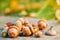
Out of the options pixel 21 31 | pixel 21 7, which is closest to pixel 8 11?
pixel 21 7

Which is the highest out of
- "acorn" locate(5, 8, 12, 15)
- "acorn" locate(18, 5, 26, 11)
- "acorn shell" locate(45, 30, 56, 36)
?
"acorn" locate(18, 5, 26, 11)

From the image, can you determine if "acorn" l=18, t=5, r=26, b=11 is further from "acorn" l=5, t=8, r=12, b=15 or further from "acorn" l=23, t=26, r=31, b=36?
"acorn" l=23, t=26, r=31, b=36

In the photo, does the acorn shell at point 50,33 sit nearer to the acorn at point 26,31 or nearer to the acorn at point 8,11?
the acorn at point 26,31

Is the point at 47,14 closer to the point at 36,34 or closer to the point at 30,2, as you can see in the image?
the point at 30,2

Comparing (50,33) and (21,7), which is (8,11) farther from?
(50,33)

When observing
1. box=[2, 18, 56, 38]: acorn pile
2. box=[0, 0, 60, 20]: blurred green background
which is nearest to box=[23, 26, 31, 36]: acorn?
box=[2, 18, 56, 38]: acorn pile

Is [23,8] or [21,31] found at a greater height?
[23,8]

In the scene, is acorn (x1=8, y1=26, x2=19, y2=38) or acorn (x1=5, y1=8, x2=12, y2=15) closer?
acorn (x1=8, y1=26, x2=19, y2=38)

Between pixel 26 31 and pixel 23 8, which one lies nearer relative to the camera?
pixel 26 31

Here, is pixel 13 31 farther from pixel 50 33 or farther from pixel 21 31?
pixel 50 33
